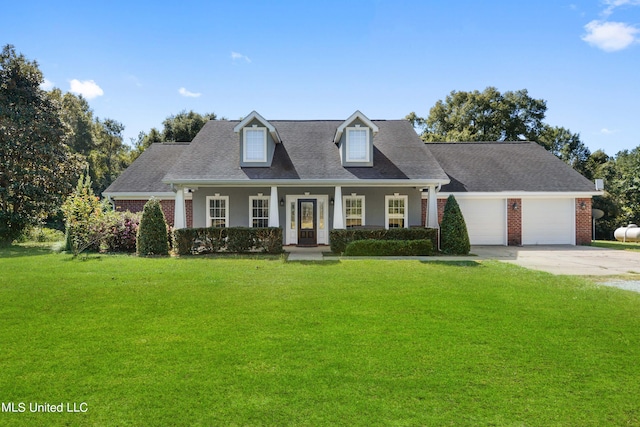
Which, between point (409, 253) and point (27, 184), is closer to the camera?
point (409, 253)

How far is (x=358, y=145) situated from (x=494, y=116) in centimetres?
2529

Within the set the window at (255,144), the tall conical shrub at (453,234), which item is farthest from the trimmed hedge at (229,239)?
the tall conical shrub at (453,234)

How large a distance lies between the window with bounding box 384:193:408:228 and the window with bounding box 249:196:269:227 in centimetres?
584

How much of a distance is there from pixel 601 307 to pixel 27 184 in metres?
25.3

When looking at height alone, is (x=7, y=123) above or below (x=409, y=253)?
above

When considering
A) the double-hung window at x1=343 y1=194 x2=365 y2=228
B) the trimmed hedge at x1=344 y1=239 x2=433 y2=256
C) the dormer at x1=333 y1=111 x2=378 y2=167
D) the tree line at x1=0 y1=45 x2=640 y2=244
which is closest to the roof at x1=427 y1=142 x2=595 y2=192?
the double-hung window at x1=343 y1=194 x2=365 y2=228

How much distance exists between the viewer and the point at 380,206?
754 inches

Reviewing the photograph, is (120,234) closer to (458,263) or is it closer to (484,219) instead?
(458,263)

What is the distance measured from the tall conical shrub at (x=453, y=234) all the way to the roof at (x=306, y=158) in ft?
5.20

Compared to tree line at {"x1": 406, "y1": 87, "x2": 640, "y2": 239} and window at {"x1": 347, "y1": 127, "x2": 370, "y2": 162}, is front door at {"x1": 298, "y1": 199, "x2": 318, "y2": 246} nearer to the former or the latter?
window at {"x1": 347, "y1": 127, "x2": 370, "y2": 162}

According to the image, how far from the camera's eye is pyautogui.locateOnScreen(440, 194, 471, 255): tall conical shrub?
15.5 metres

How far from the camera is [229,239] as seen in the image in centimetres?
1571

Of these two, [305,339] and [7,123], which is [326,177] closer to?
[305,339]

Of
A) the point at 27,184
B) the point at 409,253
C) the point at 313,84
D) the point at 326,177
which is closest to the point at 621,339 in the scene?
the point at 409,253
